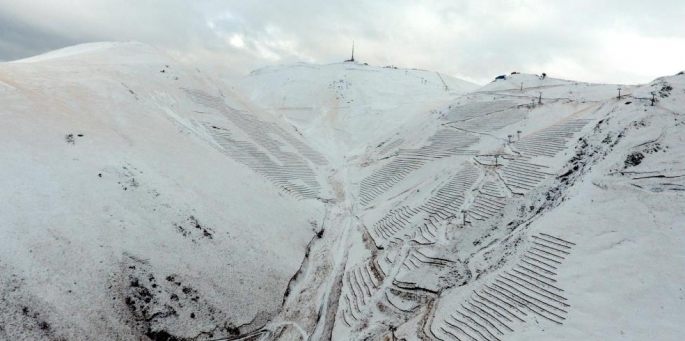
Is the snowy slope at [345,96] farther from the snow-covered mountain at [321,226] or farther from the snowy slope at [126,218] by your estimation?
the snowy slope at [126,218]

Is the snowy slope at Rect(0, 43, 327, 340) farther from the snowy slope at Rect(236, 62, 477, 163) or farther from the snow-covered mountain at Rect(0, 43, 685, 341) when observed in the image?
the snowy slope at Rect(236, 62, 477, 163)

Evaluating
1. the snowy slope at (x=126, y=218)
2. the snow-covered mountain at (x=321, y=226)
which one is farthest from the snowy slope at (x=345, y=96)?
the snowy slope at (x=126, y=218)

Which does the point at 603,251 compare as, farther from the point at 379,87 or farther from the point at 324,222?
the point at 379,87

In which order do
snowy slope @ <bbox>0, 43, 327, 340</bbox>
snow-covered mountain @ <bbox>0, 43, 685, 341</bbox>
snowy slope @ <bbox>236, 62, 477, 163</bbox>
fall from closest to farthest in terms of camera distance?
1. snow-covered mountain @ <bbox>0, 43, 685, 341</bbox>
2. snowy slope @ <bbox>0, 43, 327, 340</bbox>
3. snowy slope @ <bbox>236, 62, 477, 163</bbox>

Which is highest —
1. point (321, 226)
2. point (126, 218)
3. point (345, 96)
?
point (345, 96)

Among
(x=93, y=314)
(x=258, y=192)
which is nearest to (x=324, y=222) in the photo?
(x=258, y=192)

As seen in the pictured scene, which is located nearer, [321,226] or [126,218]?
[126,218]

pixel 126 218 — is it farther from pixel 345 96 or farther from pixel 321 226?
pixel 345 96

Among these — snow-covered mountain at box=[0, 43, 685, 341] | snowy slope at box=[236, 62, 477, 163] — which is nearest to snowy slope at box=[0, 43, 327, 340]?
snow-covered mountain at box=[0, 43, 685, 341]

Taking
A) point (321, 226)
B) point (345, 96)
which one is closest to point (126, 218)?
point (321, 226)
